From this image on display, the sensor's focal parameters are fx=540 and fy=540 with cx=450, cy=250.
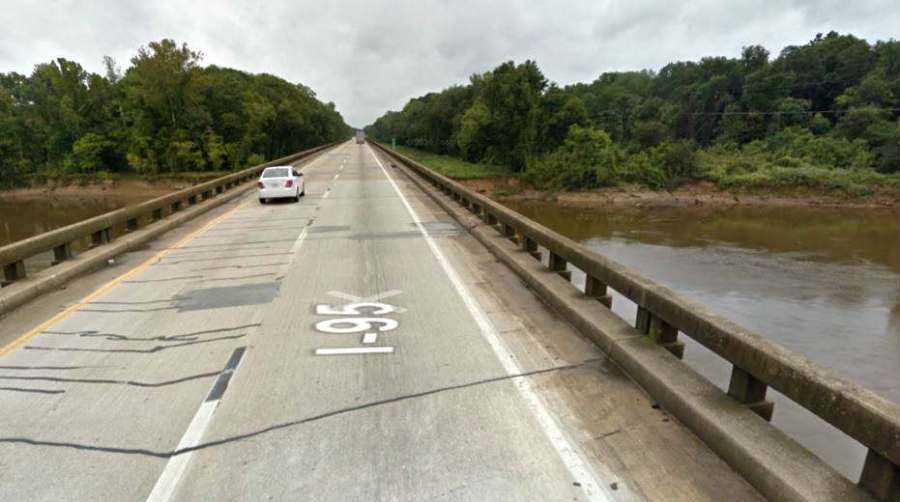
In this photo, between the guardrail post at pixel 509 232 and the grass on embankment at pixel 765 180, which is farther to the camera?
the grass on embankment at pixel 765 180

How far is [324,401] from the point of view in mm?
4625

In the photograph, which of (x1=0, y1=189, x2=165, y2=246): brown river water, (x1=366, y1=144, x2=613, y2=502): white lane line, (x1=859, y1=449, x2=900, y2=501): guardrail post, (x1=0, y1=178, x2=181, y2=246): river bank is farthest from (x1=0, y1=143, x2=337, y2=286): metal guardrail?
(x1=0, y1=178, x2=181, y2=246): river bank

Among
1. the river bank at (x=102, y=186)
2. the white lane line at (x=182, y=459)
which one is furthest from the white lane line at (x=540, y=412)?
the river bank at (x=102, y=186)

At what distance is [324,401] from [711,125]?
93925 mm

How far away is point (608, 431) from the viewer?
414 cm

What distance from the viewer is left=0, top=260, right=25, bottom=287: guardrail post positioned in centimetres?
805

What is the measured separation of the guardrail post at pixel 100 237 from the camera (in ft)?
36.2

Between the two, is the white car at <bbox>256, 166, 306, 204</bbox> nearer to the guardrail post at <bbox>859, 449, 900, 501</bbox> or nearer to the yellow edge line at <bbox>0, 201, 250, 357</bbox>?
the yellow edge line at <bbox>0, 201, 250, 357</bbox>

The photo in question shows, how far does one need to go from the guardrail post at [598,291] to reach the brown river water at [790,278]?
2.14 meters

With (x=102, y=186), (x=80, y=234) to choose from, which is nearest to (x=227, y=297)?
(x=80, y=234)

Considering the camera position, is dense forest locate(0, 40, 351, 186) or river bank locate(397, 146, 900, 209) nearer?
river bank locate(397, 146, 900, 209)

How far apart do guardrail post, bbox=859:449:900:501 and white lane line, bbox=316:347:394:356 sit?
4.00 metres

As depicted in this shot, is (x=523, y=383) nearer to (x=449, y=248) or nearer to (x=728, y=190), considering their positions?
(x=449, y=248)

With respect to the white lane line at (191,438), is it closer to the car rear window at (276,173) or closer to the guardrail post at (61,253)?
the guardrail post at (61,253)
